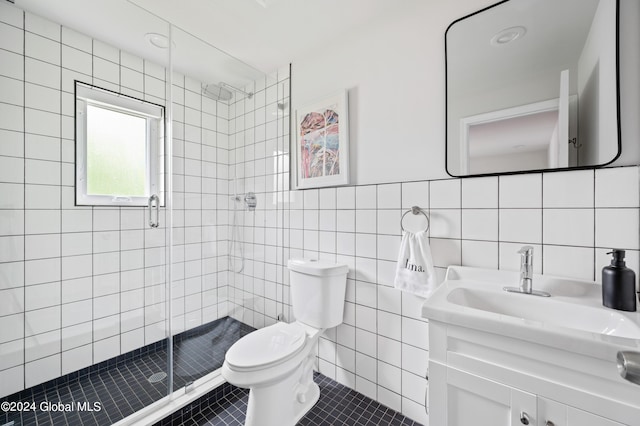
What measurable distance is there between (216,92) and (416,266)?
6.26ft

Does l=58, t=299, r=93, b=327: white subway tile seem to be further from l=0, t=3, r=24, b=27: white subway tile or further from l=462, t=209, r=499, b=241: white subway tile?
l=462, t=209, r=499, b=241: white subway tile

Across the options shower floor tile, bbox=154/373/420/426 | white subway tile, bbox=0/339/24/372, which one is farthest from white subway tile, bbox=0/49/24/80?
shower floor tile, bbox=154/373/420/426

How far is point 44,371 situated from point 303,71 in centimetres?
250

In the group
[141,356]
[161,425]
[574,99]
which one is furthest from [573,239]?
[141,356]

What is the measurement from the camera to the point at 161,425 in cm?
130

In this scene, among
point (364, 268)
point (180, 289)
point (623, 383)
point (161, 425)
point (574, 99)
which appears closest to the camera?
point (623, 383)

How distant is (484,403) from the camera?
2.43 feet

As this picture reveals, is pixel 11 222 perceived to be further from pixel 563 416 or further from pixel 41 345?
pixel 563 416

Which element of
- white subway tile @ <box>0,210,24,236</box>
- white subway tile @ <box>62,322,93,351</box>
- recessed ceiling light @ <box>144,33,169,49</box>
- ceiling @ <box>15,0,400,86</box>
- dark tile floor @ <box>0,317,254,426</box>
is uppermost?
ceiling @ <box>15,0,400,86</box>

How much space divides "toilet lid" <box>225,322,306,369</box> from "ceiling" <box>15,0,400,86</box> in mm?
1828

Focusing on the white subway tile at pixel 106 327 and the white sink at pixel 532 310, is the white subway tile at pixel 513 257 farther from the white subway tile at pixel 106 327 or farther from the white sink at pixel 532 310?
the white subway tile at pixel 106 327

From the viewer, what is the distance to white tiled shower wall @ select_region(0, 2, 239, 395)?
1386 mm

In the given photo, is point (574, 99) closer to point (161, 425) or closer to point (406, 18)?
point (406, 18)

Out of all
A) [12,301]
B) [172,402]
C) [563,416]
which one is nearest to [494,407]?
[563,416]
